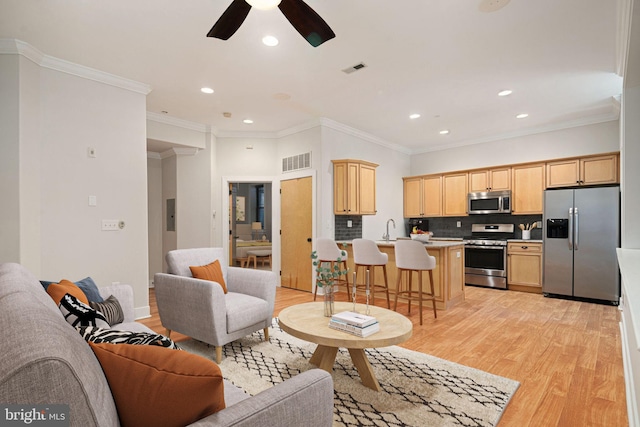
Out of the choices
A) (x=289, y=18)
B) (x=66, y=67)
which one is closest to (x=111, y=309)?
(x=289, y=18)

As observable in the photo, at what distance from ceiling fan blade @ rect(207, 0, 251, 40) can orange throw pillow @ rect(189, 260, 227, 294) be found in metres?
1.94

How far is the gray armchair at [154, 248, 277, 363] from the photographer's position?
8.60ft

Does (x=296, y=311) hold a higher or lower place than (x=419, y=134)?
lower

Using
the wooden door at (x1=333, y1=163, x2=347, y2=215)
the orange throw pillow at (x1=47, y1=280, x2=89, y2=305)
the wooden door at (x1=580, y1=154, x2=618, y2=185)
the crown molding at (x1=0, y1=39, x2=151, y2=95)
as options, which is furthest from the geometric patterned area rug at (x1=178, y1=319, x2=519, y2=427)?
the wooden door at (x1=580, y1=154, x2=618, y2=185)

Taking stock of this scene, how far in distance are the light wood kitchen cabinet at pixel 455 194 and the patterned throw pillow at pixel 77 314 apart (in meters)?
6.24

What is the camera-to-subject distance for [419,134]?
6215 millimetres

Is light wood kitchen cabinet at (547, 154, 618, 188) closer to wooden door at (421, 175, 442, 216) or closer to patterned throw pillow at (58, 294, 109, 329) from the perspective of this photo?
wooden door at (421, 175, 442, 216)

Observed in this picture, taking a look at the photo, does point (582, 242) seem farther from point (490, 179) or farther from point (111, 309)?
point (111, 309)

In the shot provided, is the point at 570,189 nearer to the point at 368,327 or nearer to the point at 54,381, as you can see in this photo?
the point at 368,327

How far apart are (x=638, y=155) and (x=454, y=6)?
2051 millimetres

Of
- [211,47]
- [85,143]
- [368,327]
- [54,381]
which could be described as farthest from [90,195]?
[54,381]

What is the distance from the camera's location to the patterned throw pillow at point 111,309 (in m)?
2.13

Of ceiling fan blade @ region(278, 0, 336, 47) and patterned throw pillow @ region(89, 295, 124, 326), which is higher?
ceiling fan blade @ region(278, 0, 336, 47)

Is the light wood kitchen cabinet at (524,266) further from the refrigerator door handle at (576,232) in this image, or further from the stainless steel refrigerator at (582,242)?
the refrigerator door handle at (576,232)
